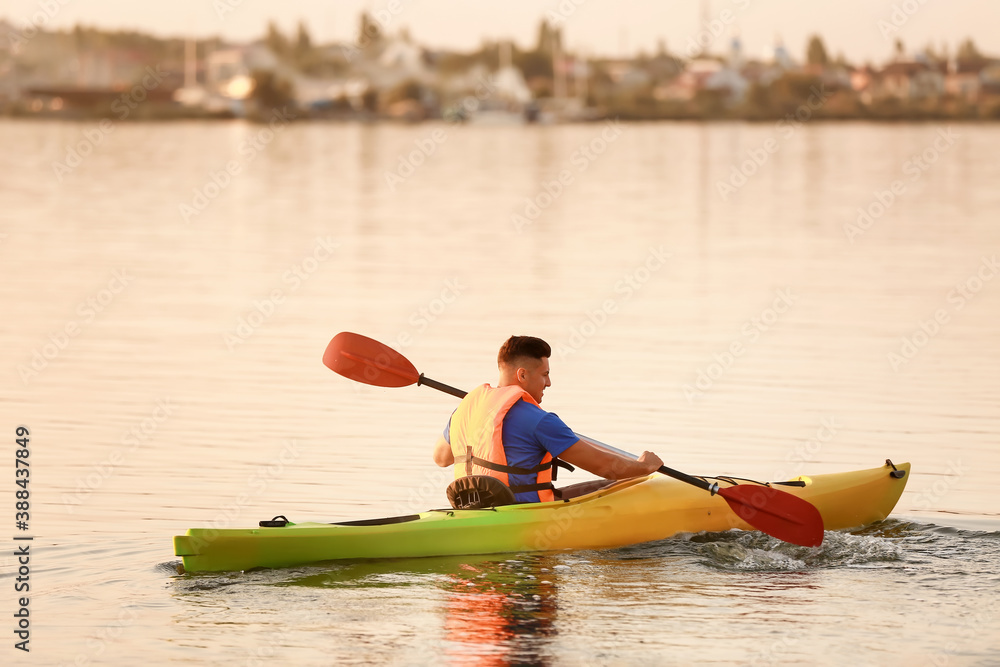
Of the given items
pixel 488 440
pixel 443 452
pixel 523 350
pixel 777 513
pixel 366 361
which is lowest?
pixel 777 513

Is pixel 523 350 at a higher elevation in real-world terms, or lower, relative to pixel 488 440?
higher

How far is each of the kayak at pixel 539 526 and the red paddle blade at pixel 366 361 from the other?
5.00 ft

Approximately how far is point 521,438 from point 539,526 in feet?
1.57

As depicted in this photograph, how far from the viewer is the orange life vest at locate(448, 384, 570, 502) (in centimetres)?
768

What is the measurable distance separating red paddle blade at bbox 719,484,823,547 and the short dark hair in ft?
4.50

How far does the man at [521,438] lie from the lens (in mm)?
7668

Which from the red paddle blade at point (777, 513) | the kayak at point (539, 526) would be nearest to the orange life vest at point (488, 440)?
the kayak at point (539, 526)

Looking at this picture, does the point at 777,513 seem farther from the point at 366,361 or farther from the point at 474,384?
the point at 474,384

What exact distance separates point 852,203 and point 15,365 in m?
22.2

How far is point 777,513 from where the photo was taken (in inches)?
325

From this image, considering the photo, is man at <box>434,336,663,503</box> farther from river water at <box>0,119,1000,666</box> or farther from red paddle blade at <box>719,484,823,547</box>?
red paddle blade at <box>719,484,823,547</box>

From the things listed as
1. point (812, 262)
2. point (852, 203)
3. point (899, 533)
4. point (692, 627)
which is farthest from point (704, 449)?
point (852, 203)

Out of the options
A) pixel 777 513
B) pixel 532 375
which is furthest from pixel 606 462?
pixel 777 513

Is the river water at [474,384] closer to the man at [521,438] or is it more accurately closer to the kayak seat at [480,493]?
the kayak seat at [480,493]
